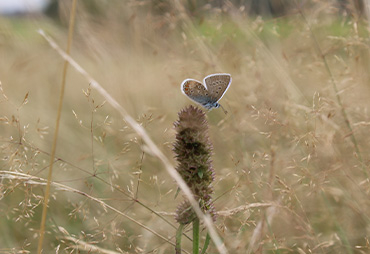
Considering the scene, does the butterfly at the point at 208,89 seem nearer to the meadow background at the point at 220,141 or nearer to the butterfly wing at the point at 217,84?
the butterfly wing at the point at 217,84

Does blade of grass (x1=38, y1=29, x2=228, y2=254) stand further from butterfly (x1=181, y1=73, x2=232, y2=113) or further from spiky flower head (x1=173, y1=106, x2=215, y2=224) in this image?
butterfly (x1=181, y1=73, x2=232, y2=113)

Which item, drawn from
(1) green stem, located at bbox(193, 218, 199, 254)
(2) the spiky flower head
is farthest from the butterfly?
(1) green stem, located at bbox(193, 218, 199, 254)

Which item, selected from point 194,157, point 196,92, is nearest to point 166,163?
point 194,157

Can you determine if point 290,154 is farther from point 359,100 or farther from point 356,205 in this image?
point 359,100

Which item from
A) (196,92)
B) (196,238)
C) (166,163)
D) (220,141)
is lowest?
(220,141)

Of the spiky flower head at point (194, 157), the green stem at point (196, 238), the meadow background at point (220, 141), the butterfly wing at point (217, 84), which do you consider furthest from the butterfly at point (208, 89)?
the green stem at point (196, 238)

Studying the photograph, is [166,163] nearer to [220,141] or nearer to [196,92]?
[196,92]

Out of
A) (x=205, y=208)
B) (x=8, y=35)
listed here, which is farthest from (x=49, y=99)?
(x=205, y=208)
